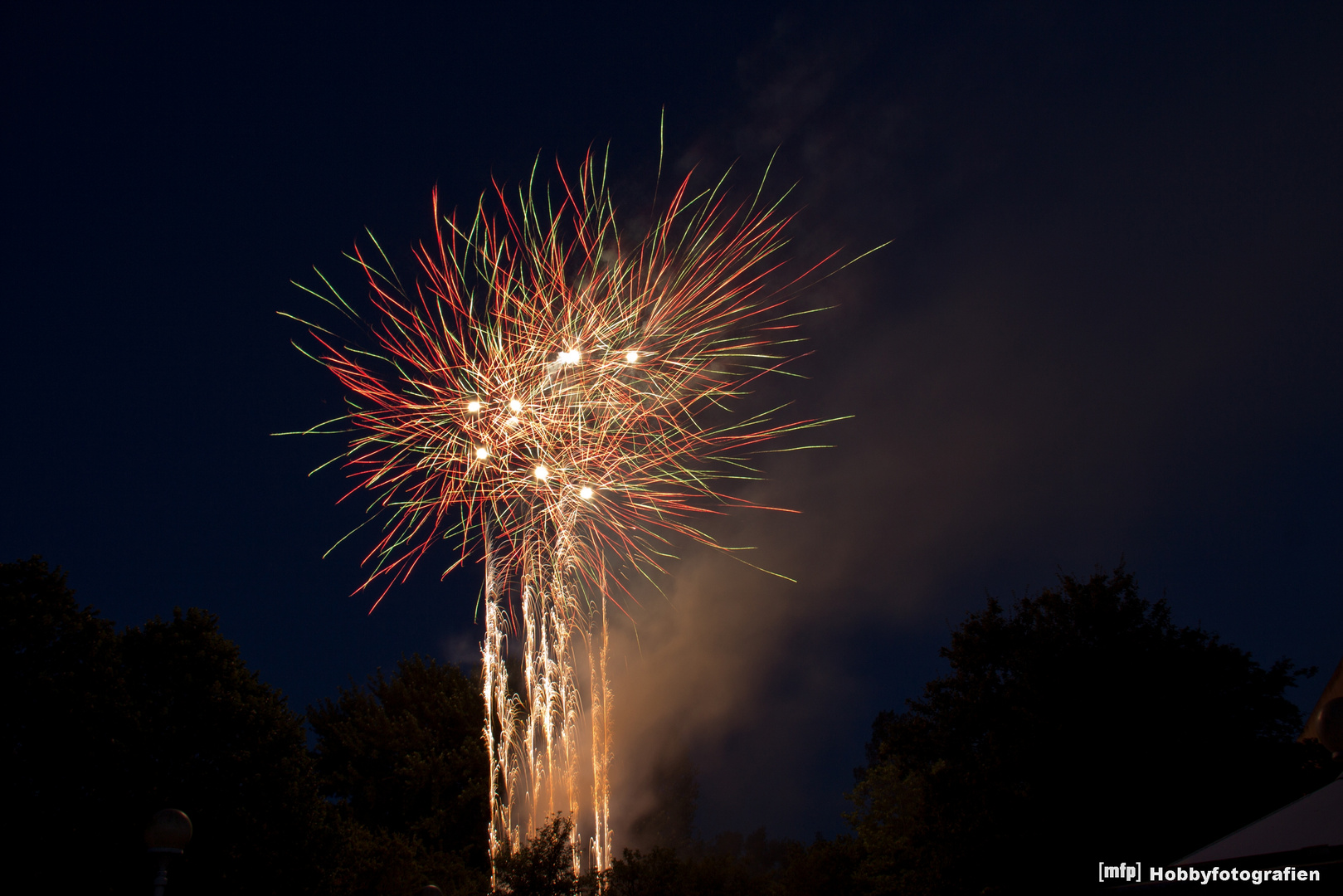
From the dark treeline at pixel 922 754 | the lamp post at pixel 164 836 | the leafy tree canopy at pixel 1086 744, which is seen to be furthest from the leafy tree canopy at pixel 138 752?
the leafy tree canopy at pixel 1086 744

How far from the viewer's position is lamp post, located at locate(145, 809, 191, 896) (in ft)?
23.5

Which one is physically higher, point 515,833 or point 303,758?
point 303,758

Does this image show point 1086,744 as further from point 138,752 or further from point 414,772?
point 414,772

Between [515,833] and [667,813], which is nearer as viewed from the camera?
[515,833]

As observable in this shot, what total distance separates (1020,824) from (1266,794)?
441 cm

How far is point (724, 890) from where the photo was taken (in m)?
23.9

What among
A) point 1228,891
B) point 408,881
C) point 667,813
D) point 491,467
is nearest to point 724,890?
point 408,881

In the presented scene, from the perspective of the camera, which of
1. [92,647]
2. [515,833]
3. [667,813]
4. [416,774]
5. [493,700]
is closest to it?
[92,647]

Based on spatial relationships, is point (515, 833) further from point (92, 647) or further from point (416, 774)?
point (92, 647)

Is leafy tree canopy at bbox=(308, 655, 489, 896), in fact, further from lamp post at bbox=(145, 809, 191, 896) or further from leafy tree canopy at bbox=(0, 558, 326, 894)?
lamp post at bbox=(145, 809, 191, 896)

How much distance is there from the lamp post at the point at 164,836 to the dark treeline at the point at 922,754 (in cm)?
813

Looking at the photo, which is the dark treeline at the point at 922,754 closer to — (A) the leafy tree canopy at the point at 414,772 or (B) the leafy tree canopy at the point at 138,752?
(B) the leafy tree canopy at the point at 138,752

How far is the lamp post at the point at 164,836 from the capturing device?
7.16 metres

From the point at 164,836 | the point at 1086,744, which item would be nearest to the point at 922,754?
the point at 1086,744
